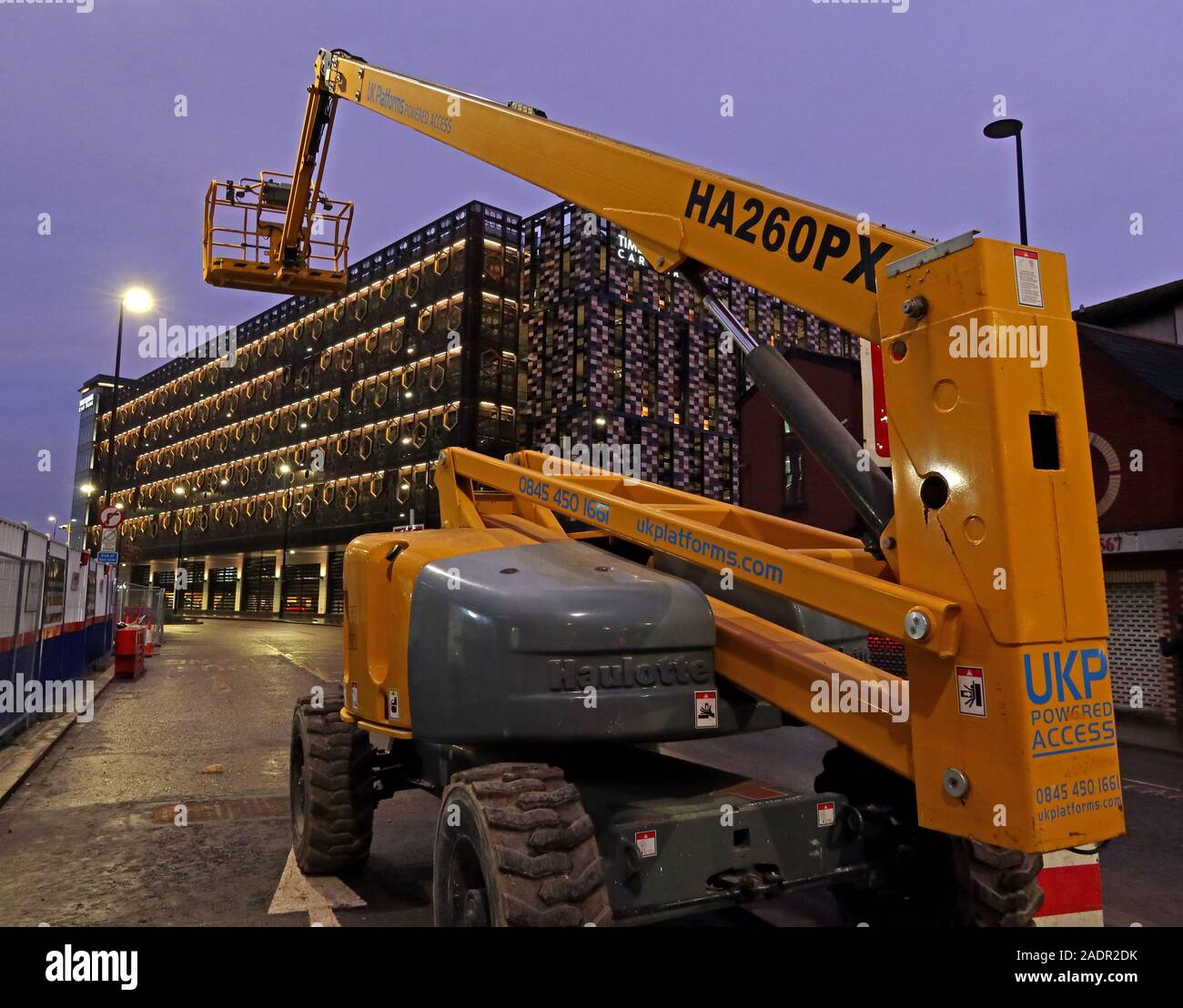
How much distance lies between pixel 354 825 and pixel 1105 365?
1550cm

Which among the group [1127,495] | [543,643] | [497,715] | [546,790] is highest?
[1127,495]

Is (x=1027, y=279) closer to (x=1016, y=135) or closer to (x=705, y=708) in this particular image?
(x=705, y=708)

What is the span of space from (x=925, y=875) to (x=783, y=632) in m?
1.33

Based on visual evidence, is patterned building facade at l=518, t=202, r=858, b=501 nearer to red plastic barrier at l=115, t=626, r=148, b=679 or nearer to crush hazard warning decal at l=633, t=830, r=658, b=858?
red plastic barrier at l=115, t=626, r=148, b=679

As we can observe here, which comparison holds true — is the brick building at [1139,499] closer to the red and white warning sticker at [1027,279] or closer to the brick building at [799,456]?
the brick building at [799,456]

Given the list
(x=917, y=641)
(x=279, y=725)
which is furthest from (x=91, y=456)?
(x=917, y=641)

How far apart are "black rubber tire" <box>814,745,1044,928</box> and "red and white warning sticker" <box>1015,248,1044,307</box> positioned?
80.8 inches

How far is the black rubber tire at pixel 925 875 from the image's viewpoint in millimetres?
3717

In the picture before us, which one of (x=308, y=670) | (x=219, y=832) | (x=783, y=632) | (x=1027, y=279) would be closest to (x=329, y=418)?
(x=308, y=670)

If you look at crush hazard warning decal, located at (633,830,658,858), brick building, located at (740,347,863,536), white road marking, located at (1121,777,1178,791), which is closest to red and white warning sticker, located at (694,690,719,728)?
crush hazard warning decal, located at (633,830,658,858)

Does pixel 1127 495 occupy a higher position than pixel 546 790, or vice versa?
pixel 1127 495

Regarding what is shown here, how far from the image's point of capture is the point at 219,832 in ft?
23.9

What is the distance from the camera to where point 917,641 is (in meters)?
2.96
